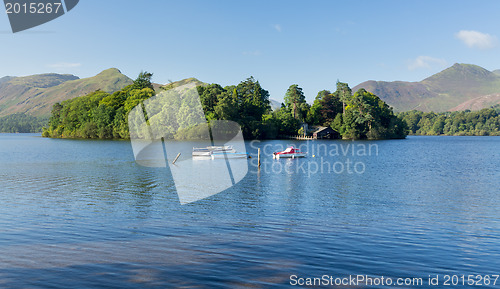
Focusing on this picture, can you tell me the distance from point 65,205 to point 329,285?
20231mm

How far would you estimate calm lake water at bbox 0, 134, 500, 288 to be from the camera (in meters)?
13.1

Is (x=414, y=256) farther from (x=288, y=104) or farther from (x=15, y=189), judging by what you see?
(x=288, y=104)

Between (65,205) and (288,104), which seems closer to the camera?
(65,205)

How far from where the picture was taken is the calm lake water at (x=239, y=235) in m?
13.1

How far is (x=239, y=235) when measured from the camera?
18078 millimetres

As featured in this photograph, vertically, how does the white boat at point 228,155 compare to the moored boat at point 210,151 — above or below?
below

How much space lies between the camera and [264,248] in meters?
16.0

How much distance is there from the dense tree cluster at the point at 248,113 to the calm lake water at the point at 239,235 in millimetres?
101912

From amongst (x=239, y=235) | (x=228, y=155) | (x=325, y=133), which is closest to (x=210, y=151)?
(x=228, y=155)

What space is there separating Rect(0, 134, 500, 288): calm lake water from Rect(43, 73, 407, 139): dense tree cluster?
102 meters

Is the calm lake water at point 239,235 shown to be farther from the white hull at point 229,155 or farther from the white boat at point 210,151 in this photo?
the white boat at point 210,151

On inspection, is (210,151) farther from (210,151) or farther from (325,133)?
(325,133)

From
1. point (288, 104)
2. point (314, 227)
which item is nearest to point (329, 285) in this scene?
point (314, 227)

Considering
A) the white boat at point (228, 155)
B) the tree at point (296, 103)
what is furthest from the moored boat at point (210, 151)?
the tree at point (296, 103)
